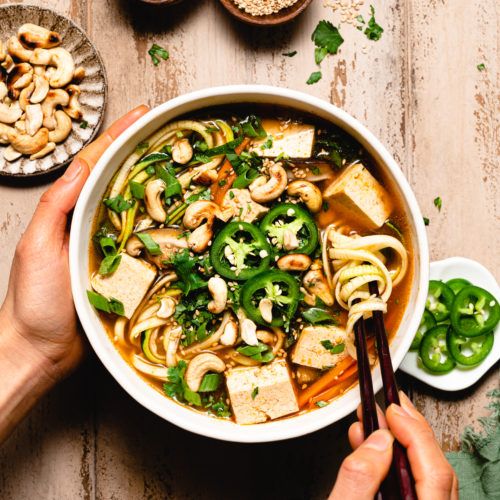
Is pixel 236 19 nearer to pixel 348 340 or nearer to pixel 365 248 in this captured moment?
pixel 365 248

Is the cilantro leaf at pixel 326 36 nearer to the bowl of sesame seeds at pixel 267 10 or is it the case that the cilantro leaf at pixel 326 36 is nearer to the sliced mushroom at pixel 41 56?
the bowl of sesame seeds at pixel 267 10

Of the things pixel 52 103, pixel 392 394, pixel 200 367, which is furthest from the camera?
pixel 52 103

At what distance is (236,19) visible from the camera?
291cm

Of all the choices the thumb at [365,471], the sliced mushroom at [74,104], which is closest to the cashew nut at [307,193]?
the thumb at [365,471]

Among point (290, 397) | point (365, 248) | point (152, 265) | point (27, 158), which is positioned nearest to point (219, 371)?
point (290, 397)

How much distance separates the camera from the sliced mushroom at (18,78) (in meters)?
2.92

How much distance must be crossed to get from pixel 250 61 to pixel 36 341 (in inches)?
62.2

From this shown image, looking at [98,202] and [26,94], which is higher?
[26,94]

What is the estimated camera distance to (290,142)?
8.52ft

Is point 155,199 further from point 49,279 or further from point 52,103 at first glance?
point 52,103

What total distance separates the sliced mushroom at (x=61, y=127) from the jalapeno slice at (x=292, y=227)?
104 cm

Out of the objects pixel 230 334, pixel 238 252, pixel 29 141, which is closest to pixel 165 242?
pixel 238 252

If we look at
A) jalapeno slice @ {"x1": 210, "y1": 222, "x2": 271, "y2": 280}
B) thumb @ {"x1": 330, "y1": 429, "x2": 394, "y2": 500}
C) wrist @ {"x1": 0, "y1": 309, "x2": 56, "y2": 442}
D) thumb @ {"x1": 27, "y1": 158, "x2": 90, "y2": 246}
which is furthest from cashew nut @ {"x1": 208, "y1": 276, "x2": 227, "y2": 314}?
wrist @ {"x1": 0, "y1": 309, "x2": 56, "y2": 442}

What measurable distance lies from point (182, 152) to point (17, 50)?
0.99 m
